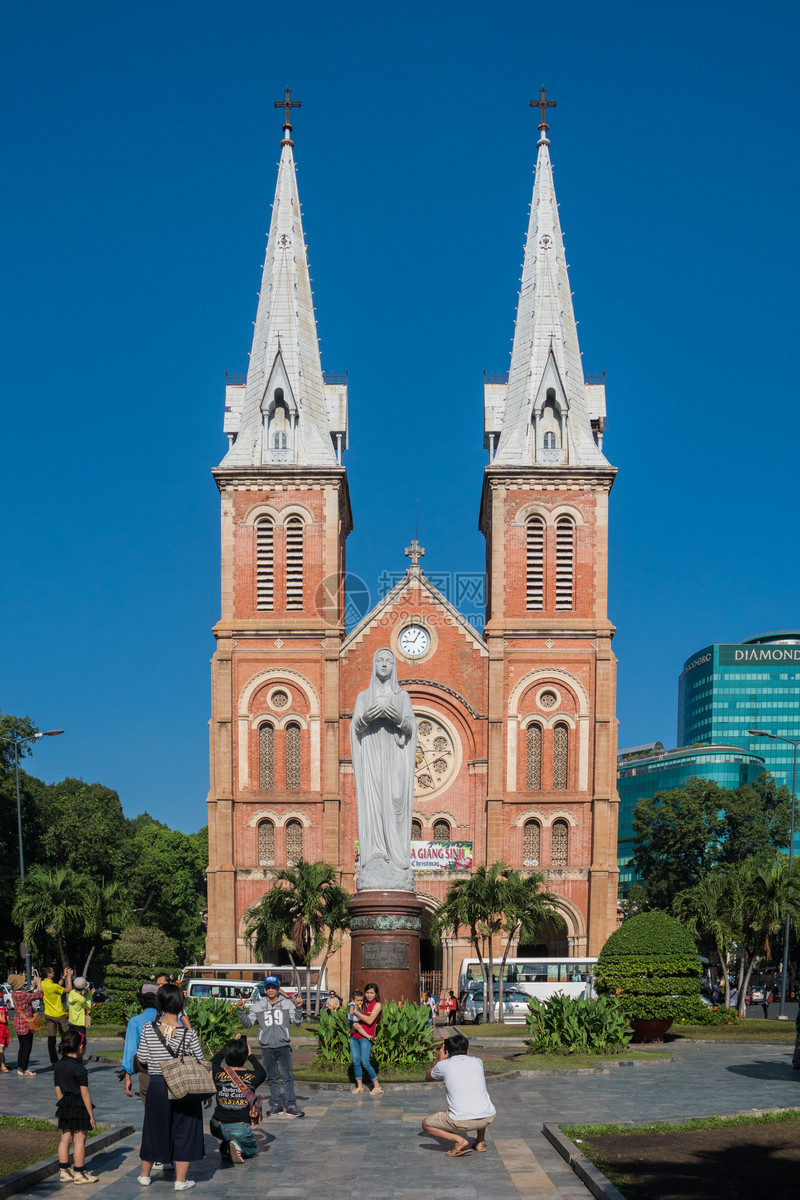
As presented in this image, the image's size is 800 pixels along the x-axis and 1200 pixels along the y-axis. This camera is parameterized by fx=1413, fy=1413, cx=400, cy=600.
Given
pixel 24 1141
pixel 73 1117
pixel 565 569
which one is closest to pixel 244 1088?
pixel 73 1117

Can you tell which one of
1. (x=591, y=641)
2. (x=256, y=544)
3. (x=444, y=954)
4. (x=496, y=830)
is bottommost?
(x=444, y=954)

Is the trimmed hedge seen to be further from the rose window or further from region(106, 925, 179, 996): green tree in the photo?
the rose window

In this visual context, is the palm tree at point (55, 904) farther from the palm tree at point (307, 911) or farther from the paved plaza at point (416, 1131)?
the paved plaza at point (416, 1131)

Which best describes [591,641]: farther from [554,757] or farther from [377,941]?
[377,941]

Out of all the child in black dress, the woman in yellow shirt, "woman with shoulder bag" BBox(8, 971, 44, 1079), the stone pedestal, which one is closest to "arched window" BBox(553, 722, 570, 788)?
the stone pedestal

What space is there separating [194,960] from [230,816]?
3489 cm

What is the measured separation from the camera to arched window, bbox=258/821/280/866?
5250 cm

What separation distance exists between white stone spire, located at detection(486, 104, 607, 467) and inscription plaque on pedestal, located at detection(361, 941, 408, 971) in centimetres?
3466

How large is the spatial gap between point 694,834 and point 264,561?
28.6m

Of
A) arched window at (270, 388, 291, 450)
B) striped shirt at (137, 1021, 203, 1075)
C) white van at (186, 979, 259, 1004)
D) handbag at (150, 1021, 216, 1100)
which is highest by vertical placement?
arched window at (270, 388, 291, 450)

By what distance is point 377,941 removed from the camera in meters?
22.1

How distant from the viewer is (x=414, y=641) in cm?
5484

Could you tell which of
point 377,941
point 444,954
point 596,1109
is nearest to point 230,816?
point 444,954

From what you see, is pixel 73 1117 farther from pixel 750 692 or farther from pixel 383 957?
pixel 750 692
